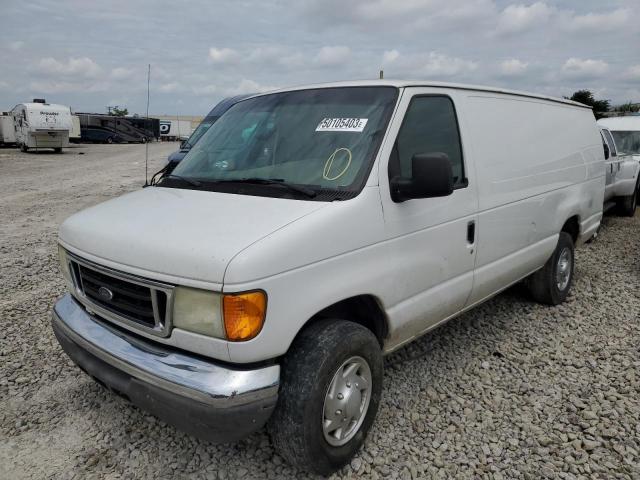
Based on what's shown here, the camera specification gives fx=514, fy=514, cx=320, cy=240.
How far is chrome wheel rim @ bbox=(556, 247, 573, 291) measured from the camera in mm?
5040

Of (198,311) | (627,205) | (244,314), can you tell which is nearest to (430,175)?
(244,314)

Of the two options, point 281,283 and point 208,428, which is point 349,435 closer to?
point 208,428

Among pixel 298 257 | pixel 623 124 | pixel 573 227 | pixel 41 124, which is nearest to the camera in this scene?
pixel 298 257

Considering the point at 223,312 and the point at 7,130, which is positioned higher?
the point at 7,130

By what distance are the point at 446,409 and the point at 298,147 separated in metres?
1.92

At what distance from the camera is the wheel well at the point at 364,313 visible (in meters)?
2.82

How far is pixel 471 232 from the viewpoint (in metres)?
3.47

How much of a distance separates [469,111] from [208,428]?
8.76ft

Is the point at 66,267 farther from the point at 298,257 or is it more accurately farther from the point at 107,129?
the point at 107,129

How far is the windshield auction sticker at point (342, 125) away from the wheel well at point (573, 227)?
3146 mm

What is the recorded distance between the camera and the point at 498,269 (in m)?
3.88

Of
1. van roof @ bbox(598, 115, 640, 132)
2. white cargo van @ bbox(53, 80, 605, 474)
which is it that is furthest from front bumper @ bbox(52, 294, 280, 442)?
van roof @ bbox(598, 115, 640, 132)

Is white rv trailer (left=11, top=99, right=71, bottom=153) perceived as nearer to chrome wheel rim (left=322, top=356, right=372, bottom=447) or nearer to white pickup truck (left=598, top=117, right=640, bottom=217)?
white pickup truck (left=598, top=117, right=640, bottom=217)

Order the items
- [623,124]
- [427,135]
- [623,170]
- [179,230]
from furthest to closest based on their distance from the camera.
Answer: [623,124] → [623,170] → [427,135] → [179,230]
